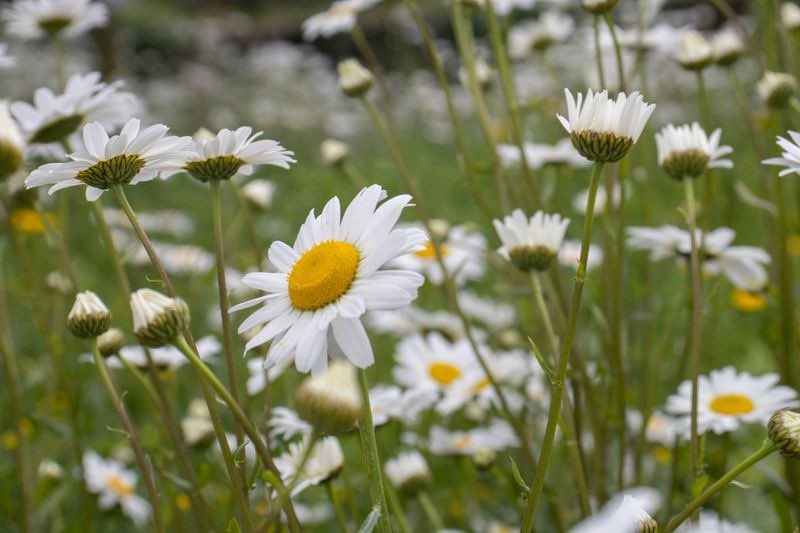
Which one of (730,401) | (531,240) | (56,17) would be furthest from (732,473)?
(56,17)

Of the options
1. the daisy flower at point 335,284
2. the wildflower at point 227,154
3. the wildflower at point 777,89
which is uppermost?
the wildflower at point 227,154

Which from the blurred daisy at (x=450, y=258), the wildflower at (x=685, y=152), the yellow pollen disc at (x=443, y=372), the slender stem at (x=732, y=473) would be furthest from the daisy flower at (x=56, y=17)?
the slender stem at (x=732, y=473)

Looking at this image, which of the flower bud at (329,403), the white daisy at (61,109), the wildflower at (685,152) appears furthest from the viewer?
the white daisy at (61,109)

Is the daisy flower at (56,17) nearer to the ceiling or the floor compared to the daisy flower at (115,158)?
nearer to the ceiling

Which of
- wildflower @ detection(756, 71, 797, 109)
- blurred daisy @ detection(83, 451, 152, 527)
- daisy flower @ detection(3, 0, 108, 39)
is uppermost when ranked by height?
daisy flower @ detection(3, 0, 108, 39)

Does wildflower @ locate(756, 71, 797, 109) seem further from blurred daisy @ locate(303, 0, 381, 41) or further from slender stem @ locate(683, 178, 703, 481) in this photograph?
blurred daisy @ locate(303, 0, 381, 41)

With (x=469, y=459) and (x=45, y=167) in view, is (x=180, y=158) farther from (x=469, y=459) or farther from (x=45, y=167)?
(x=469, y=459)

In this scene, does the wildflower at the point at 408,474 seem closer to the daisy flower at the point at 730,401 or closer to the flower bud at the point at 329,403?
the daisy flower at the point at 730,401

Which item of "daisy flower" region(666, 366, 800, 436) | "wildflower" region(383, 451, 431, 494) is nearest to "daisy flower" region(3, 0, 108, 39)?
"wildflower" region(383, 451, 431, 494)
